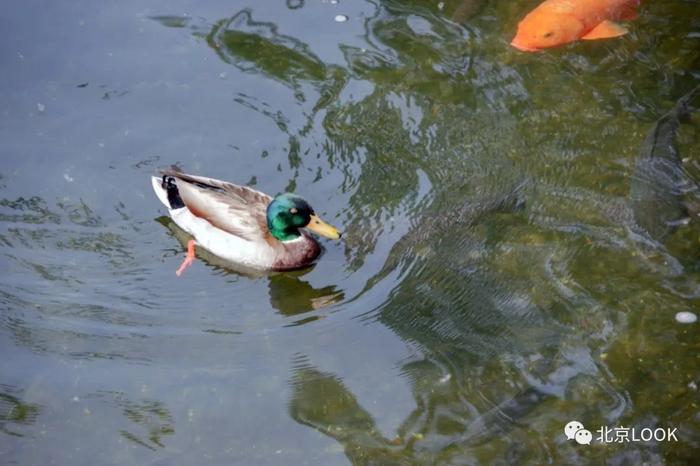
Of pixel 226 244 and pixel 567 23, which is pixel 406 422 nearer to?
pixel 226 244

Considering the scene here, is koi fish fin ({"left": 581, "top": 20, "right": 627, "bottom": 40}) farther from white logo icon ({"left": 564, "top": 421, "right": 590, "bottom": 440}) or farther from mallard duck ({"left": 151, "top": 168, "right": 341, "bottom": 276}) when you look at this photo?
A: white logo icon ({"left": 564, "top": 421, "right": 590, "bottom": 440})

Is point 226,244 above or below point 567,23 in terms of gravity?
below

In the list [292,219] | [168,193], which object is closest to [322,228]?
[292,219]

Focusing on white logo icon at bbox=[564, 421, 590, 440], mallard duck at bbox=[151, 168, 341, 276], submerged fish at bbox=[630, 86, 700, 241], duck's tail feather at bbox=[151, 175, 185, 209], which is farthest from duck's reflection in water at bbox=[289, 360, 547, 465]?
duck's tail feather at bbox=[151, 175, 185, 209]

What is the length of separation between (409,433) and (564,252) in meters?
1.79

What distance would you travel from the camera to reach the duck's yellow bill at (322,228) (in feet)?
20.4

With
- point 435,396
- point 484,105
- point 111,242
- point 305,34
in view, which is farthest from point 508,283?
point 305,34

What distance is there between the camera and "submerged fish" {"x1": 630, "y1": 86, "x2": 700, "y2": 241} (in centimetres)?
627

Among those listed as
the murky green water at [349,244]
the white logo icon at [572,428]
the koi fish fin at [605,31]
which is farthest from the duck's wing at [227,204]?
the koi fish fin at [605,31]

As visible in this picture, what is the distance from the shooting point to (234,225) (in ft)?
21.9

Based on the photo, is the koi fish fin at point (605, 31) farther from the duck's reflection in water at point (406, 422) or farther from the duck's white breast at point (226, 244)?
the duck's reflection in water at point (406, 422)

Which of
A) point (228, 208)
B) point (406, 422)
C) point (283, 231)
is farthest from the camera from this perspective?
point (228, 208)

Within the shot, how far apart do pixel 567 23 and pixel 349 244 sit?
3010 millimetres

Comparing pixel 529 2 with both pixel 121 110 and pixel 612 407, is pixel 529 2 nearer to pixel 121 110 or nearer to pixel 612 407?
pixel 121 110
